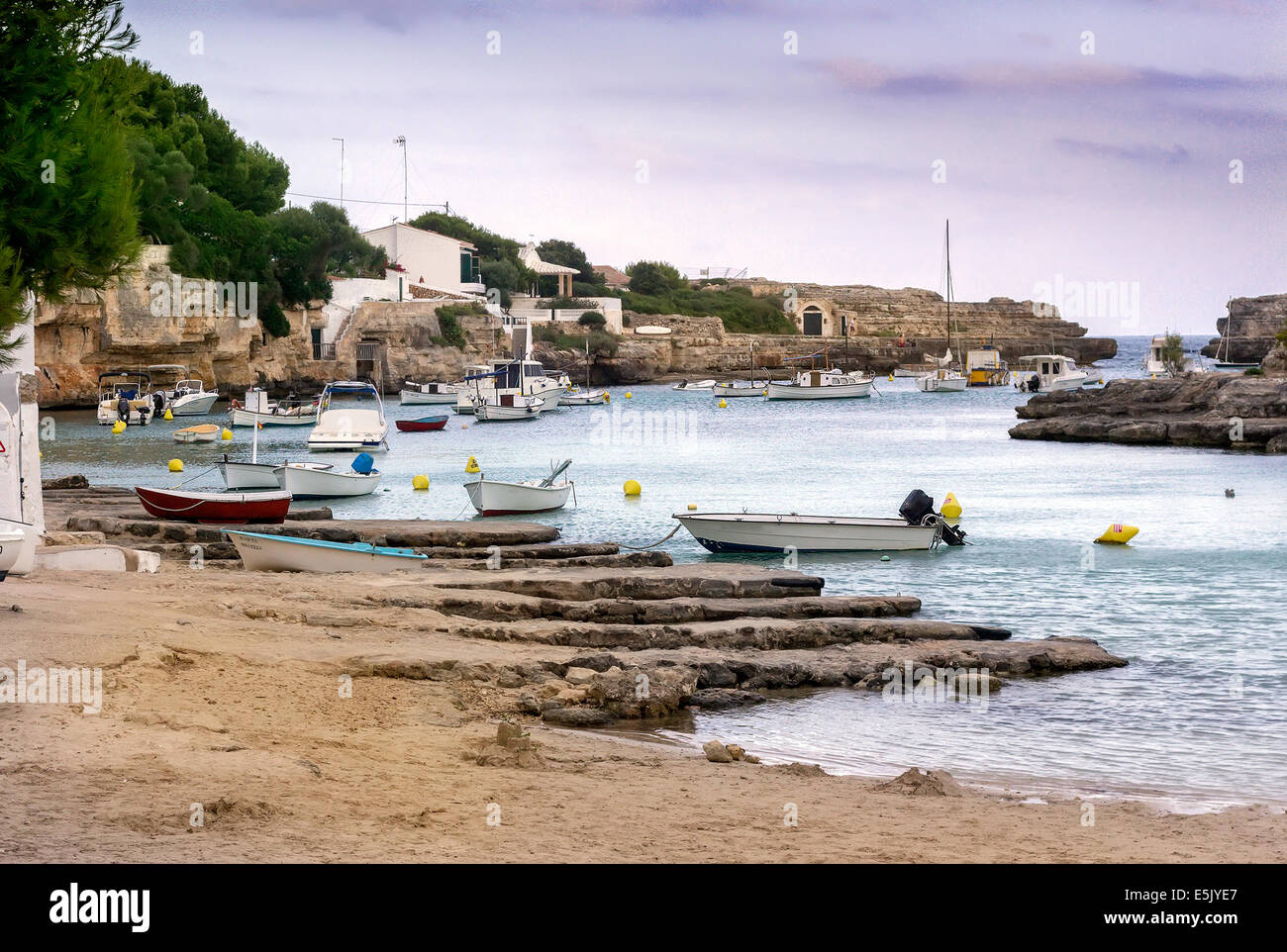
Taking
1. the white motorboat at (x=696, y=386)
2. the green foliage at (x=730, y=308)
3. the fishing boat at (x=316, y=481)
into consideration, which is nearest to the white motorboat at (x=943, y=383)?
the white motorboat at (x=696, y=386)

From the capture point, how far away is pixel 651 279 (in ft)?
452

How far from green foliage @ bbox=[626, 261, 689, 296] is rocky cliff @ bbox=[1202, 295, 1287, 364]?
193ft

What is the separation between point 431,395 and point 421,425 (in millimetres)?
20820

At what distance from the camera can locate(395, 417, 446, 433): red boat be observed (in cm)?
5875

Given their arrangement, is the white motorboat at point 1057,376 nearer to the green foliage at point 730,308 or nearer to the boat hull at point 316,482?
the green foliage at point 730,308

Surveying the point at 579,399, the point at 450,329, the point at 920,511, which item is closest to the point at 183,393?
the point at 579,399

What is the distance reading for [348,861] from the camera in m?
5.83

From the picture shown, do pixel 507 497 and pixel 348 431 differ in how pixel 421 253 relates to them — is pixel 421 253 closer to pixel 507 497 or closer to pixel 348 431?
pixel 348 431

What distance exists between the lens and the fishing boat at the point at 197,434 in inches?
1996

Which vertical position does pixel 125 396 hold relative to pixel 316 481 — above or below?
above

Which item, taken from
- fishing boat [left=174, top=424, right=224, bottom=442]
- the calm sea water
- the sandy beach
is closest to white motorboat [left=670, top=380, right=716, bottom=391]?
the calm sea water

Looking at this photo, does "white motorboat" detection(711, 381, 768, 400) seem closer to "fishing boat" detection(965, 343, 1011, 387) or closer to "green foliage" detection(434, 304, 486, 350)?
"green foliage" detection(434, 304, 486, 350)

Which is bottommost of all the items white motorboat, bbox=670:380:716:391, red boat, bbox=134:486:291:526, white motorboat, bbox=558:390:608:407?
red boat, bbox=134:486:291:526
